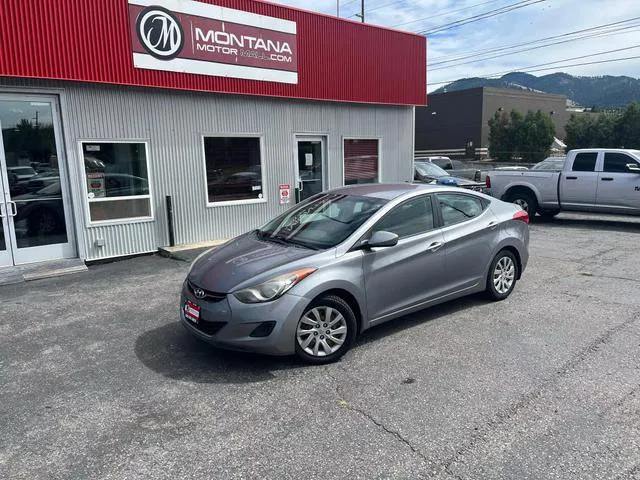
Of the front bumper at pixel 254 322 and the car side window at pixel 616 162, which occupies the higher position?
the car side window at pixel 616 162

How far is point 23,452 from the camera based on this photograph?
10.4ft

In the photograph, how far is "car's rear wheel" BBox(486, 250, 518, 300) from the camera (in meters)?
5.93

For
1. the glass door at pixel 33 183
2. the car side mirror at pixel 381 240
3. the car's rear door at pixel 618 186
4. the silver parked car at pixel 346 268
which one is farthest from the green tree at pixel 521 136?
the car side mirror at pixel 381 240

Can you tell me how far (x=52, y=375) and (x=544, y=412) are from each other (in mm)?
4114

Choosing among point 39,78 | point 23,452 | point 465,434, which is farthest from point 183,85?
point 465,434

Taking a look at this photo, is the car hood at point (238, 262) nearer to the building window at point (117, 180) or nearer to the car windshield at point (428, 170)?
the building window at point (117, 180)

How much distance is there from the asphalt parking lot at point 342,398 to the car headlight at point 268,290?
0.68 m

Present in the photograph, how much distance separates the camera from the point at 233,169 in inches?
410

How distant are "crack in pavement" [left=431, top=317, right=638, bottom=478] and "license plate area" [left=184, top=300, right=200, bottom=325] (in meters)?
A: 2.41

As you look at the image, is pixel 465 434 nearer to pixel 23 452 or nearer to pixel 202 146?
pixel 23 452

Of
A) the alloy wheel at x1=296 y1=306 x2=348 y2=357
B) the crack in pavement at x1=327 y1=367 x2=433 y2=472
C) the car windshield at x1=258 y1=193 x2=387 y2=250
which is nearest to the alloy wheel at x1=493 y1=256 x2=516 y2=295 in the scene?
the car windshield at x1=258 y1=193 x2=387 y2=250

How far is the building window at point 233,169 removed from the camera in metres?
10.1

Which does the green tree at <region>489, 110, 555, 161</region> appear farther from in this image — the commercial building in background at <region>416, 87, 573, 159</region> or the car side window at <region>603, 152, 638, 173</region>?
the car side window at <region>603, 152, 638, 173</region>

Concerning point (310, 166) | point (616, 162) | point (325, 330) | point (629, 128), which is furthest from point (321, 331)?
point (629, 128)
